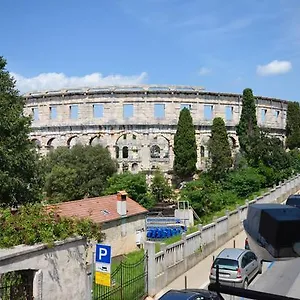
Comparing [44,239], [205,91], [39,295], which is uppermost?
[205,91]

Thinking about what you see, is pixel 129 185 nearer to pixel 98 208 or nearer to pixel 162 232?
pixel 162 232

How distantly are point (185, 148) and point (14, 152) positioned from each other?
33.0 m

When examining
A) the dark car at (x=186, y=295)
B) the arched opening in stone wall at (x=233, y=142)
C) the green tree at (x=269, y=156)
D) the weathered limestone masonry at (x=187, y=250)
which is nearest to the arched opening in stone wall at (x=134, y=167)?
the arched opening in stone wall at (x=233, y=142)

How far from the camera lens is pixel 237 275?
15.6m

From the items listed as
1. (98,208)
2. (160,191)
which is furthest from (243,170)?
(98,208)

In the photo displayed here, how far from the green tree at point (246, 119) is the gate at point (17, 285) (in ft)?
153

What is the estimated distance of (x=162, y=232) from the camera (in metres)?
28.2

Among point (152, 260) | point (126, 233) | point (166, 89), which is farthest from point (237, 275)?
point (166, 89)

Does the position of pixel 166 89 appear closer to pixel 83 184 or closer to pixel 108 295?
pixel 83 184

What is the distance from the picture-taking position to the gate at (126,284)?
40.3 ft

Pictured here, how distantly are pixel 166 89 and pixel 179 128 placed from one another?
652 centimetres

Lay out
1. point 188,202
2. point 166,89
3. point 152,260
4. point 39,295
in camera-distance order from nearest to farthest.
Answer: point 39,295
point 152,260
point 188,202
point 166,89

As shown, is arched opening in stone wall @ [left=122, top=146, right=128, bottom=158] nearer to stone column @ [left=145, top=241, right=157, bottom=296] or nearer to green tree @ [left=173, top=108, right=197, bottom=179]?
green tree @ [left=173, top=108, right=197, bottom=179]

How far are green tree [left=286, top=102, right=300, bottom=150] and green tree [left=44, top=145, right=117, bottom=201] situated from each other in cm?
3654
